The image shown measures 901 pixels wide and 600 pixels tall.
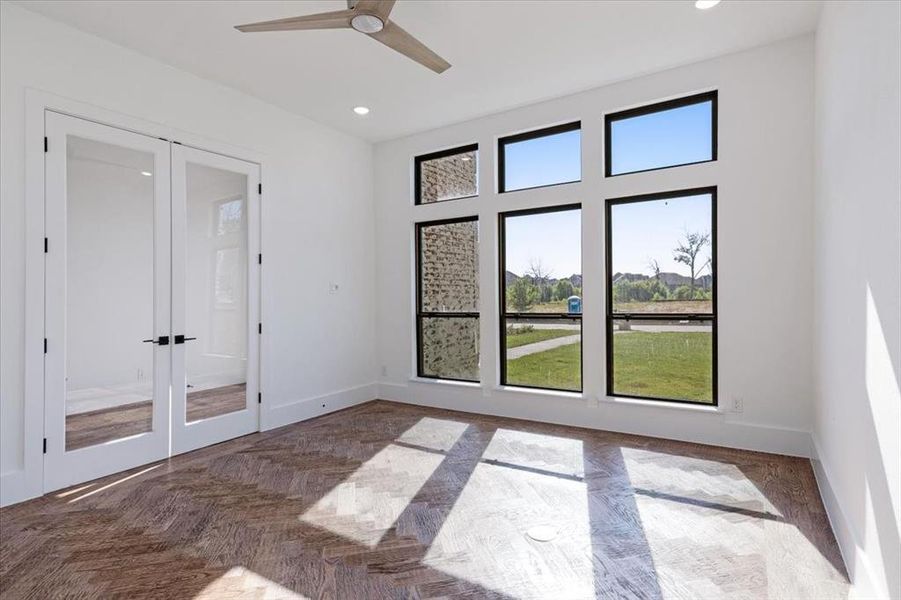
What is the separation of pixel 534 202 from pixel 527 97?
1043 mm

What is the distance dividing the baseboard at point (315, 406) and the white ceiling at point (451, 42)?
3.15 meters

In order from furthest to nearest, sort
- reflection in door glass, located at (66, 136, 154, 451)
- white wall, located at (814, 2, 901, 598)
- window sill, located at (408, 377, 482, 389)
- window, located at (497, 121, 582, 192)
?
window sill, located at (408, 377, 482, 389) → window, located at (497, 121, 582, 192) → reflection in door glass, located at (66, 136, 154, 451) → white wall, located at (814, 2, 901, 598)

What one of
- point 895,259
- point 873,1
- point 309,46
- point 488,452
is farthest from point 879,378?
point 309,46

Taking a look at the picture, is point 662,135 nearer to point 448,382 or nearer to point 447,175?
point 447,175

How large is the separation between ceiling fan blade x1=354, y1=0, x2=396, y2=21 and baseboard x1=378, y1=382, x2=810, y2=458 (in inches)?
145

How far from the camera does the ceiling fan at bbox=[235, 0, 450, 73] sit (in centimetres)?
272

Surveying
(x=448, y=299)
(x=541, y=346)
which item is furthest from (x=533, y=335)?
(x=448, y=299)

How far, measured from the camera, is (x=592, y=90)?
4648mm

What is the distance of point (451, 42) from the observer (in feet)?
12.3

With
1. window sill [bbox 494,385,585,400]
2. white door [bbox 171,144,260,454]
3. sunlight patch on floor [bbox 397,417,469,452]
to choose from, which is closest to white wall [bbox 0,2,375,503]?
white door [bbox 171,144,260,454]

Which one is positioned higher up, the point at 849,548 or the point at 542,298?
the point at 542,298

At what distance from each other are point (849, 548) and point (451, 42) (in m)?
4.01

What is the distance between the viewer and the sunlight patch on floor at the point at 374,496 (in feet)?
9.13

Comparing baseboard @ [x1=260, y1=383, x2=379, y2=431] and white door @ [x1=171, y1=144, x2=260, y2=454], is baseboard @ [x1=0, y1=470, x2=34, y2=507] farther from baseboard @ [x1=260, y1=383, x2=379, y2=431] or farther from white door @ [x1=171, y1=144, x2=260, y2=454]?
baseboard @ [x1=260, y1=383, x2=379, y2=431]
